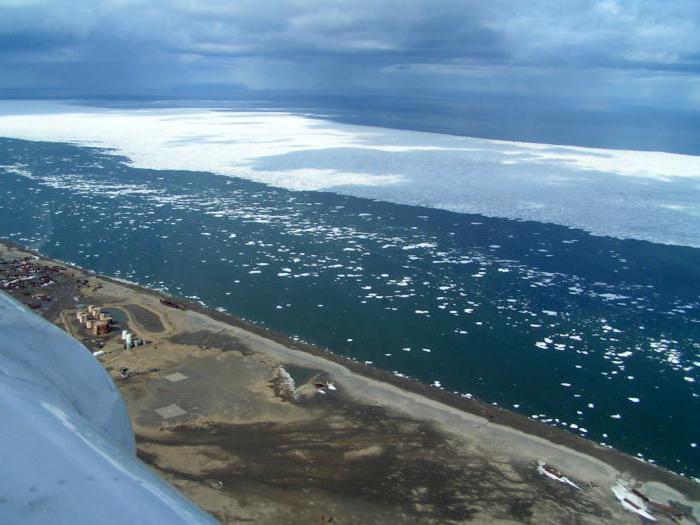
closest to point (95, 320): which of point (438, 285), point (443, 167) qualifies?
point (438, 285)

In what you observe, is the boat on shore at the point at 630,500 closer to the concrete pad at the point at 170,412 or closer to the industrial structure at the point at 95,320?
the concrete pad at the point at 170,412

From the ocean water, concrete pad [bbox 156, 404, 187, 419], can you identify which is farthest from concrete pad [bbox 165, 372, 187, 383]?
the ocean water

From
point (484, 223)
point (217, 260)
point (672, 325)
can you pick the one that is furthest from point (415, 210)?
point (672, 325)

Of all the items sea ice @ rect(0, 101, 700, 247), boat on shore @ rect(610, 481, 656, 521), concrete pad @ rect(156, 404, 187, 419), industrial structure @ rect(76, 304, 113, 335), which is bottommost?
boat on shore @ rect(610, 481, 656, 521)

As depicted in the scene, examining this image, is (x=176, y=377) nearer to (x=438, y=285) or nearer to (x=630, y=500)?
(x=438, y=285)

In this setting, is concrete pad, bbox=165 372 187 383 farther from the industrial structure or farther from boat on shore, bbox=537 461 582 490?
boat on shore, bbox=537 461 582 490

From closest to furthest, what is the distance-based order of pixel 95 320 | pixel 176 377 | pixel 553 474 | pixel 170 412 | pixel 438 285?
1. pixel 553 474
2. pixel 170 412
3. pixel 176 377
4. pixel 95 320
5. pixel 438 285

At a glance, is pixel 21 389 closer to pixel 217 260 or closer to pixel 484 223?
pixel 217 260
